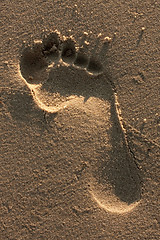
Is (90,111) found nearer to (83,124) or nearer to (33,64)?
(83,124)

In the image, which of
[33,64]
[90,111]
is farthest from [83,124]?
[33,64]

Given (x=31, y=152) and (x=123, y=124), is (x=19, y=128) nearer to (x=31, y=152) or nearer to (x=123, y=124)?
(x=31, y=152)

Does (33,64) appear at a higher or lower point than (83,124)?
higher

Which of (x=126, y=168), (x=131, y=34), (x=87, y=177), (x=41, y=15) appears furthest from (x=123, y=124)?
(x=41, y=15)

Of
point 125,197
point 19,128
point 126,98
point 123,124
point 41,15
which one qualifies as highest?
point 41,15
